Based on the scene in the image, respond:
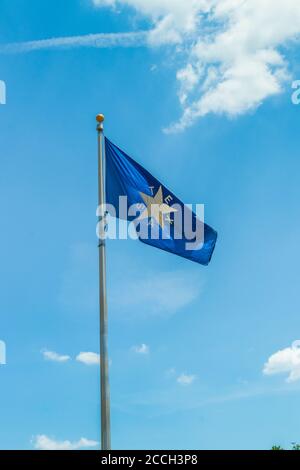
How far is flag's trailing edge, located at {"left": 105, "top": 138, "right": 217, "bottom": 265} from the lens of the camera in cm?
2011

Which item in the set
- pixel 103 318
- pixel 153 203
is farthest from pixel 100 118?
pixel 103 318

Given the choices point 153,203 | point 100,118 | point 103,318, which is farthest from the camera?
point 100,118

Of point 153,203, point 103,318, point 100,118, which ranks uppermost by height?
point 100,118

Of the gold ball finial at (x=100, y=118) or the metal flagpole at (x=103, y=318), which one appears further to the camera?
the gold ball finial at (x=100, y=118)

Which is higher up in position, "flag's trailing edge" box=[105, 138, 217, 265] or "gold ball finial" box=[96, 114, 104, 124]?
"gold ball finial" box=[96, 114, 104, 124]

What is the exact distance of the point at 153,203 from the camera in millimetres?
20438

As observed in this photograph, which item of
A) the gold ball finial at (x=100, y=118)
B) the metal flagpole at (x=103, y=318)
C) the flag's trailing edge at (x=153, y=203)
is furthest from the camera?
the gold ball finial at (x=100, y=118)

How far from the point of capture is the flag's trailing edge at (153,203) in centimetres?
2011

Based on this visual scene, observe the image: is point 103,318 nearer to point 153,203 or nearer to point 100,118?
point 153,203

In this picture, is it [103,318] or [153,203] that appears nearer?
[103,318]

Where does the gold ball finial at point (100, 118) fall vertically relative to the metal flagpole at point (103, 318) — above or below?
above

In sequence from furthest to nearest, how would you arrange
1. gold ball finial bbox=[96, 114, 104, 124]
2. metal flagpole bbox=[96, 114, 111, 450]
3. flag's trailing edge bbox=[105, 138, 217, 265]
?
1. gold ball finial bbox=[96, 114, 104, 124]
2. flag's trailing edge bbox=[105, 138, 217, 265]
3. metal flagpole bbox=[96, 114, 111, 450]
